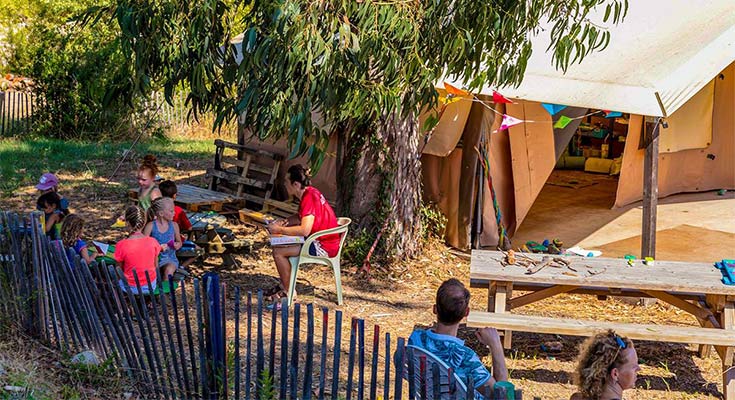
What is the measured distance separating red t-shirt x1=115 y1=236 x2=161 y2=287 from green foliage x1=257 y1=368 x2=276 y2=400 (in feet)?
Answer: 6.24

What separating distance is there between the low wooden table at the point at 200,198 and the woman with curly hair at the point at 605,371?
678 centimetres

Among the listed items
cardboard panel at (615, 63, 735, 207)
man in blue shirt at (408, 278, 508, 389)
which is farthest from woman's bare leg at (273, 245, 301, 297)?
cardboard panel at (615, 63, 735, 207)

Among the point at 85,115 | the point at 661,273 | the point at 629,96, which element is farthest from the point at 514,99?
the point at 85,115

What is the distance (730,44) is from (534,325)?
369cm

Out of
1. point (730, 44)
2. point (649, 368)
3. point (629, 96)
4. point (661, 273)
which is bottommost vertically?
point (649, 368)

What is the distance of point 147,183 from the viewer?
8039 mm

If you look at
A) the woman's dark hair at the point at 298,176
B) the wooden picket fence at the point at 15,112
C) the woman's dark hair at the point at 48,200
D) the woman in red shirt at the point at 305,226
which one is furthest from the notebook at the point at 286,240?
the wooden picket fence at the point at 15,112

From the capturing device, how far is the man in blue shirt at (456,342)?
14.2ft

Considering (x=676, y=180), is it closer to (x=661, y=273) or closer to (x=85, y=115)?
(x=661, y=273)

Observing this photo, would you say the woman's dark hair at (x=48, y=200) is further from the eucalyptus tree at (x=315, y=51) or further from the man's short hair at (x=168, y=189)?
the eucalyptus tree at (x=315, y=51)

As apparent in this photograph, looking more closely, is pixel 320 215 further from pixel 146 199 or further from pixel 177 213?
pixel 146 199

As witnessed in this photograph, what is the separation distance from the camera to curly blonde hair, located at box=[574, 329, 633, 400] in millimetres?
4086

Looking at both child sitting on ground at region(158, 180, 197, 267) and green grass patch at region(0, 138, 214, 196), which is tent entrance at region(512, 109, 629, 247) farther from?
green grass patch at region(0, 138, 214, 196)

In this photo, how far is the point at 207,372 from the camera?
195 inches
